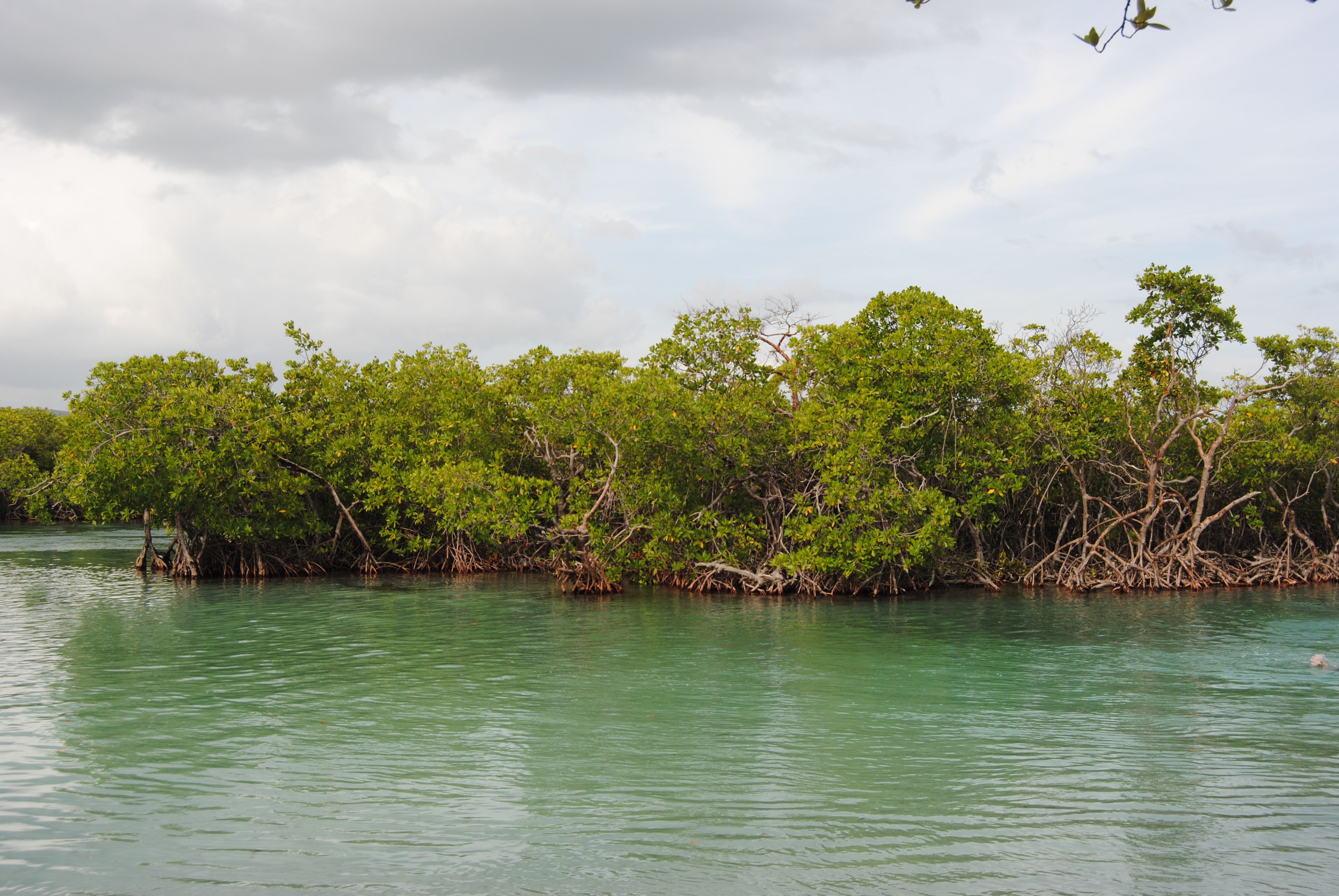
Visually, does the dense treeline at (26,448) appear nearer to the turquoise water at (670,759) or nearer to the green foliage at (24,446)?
the green foliage at (24,446)

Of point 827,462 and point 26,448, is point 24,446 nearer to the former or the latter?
point 26,448

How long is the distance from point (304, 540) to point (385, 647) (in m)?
11.2

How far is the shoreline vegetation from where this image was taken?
1712cm

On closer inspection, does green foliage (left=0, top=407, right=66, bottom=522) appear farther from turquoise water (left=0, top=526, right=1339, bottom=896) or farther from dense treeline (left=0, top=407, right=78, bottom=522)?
turquoise water (left=0, top=526, right=1339, bottom=896)

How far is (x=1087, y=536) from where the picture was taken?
19.2 metres

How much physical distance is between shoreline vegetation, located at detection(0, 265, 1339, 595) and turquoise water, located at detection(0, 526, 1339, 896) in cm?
422

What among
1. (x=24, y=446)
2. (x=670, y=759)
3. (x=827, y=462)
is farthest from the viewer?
(x=24, y=446)

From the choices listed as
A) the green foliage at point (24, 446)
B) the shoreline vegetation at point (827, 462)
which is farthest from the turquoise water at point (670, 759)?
the green foliage at point (24, 446)

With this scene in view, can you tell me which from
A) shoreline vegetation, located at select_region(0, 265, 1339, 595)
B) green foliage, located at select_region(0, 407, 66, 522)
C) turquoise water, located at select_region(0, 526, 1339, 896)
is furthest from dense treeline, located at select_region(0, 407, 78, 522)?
turquoise water, located at select_region(0, 526, 1339, 896)

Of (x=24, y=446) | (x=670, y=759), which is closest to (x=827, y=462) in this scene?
(x=670, y=759)

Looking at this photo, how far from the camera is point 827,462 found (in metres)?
16.5

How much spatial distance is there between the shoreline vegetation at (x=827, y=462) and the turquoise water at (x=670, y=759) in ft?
13.9

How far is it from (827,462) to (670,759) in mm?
10109

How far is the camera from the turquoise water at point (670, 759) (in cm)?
498
